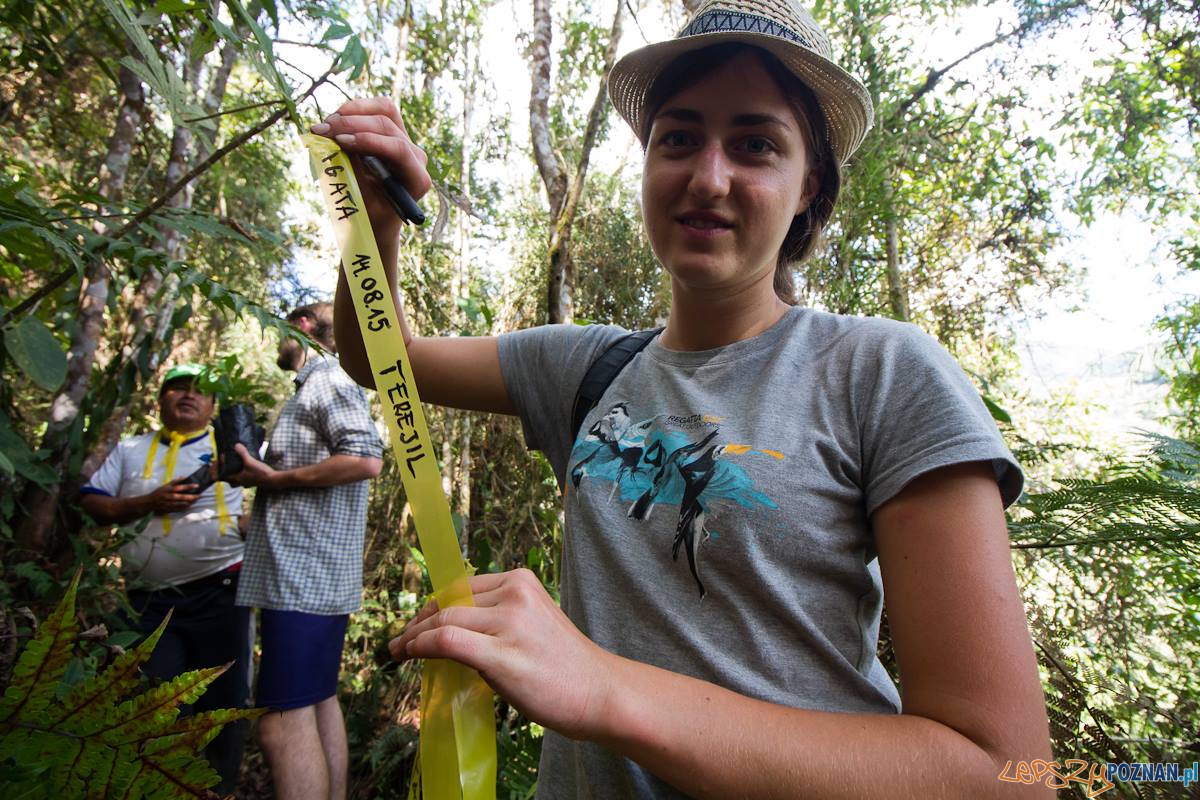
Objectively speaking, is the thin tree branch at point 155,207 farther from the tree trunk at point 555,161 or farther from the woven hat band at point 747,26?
the tree trunk at point 555,161

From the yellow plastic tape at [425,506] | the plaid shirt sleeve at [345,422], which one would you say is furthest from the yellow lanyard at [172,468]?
the yellow plastic tape at [425,506]

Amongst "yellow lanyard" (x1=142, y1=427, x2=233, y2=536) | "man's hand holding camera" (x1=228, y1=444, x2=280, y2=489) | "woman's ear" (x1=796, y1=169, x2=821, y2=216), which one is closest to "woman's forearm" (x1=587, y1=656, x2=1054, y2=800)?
"woman's ear" (x1=796, y1=169, x2=821, y2=216)

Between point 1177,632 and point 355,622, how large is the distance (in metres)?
4.72

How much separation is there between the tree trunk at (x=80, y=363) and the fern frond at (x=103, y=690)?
2.30m

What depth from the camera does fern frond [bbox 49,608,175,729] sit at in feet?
1.97

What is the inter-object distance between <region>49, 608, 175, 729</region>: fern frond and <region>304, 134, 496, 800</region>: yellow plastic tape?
286 mm

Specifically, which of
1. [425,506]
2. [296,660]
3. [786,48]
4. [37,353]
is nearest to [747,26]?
[786,48]

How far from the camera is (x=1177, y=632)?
2354 millimetres

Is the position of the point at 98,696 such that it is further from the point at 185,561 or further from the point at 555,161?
the point at 555,161

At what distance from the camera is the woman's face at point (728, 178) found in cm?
106

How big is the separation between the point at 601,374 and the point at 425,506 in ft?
1.89

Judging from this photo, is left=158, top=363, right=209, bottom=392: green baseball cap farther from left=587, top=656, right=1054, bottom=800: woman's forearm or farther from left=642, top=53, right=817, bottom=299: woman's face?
left=587, top=656, right=1054, bottom=800: woman's forearm

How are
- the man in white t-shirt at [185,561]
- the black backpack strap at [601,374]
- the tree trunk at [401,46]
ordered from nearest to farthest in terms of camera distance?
the black backpack strap at [601,374], the man in white t-shirt at [185,561], the tree trunk at [401,46]

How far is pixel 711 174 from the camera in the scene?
1.04 meters
